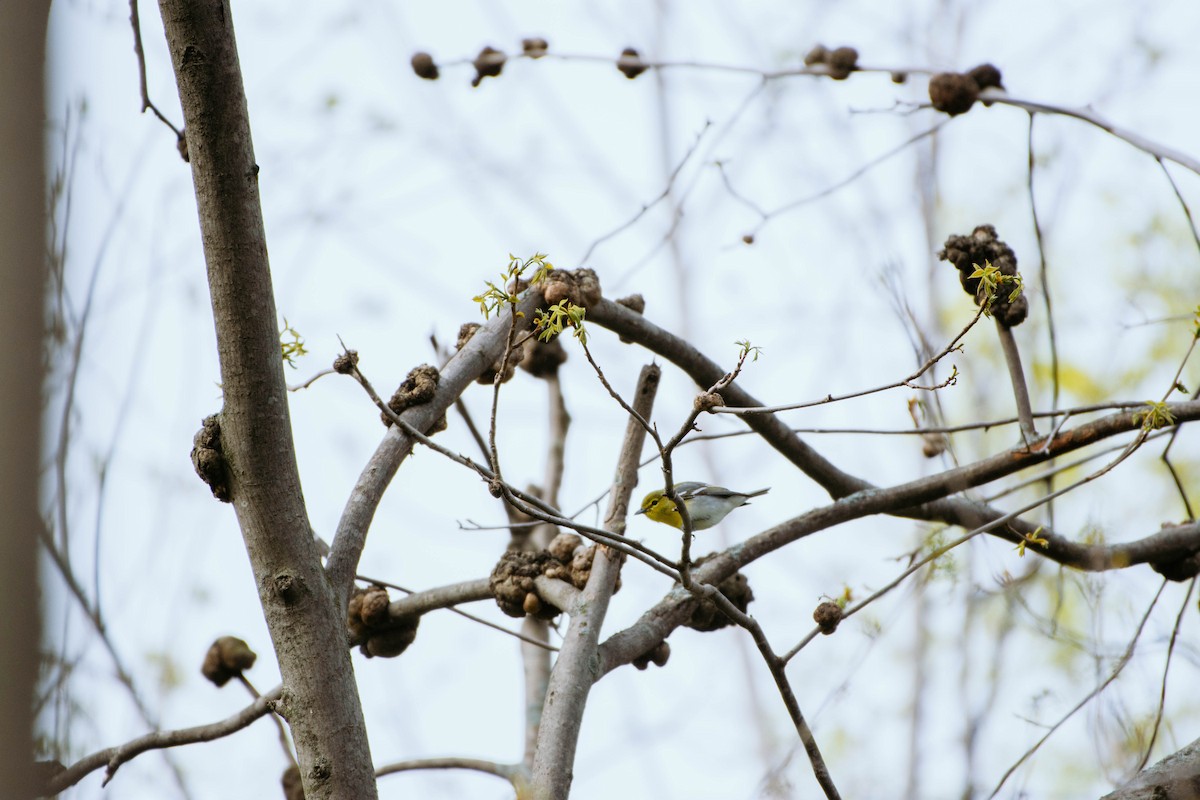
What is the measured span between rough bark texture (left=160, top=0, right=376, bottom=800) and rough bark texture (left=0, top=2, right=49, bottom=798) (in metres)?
0.22

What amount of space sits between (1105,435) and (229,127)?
1.87m

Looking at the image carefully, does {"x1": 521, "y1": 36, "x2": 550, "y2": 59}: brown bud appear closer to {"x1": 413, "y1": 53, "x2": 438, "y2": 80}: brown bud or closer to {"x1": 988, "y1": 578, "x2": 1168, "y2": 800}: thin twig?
{"x1": 413, "y1": 53, "x2": 438, "y2": 80}: brown bud

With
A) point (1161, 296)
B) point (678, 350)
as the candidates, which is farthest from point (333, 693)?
point (1161, 296)

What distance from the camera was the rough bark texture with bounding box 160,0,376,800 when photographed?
4.55 ft

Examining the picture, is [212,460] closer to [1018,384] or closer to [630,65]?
[630,65]

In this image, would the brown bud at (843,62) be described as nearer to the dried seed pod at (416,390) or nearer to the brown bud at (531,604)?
the dried seed pod at (416,390)

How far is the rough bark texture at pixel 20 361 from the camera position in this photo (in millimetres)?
966

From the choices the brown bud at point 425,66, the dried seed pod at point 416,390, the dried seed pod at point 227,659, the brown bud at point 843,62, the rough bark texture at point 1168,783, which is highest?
the brown bud at point 425,66

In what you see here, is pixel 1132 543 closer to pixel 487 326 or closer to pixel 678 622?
pixel 678 622

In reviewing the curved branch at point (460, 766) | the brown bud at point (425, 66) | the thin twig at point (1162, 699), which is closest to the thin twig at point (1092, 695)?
the thin twig at point (1162, 699)

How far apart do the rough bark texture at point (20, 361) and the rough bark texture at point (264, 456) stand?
0.73ft

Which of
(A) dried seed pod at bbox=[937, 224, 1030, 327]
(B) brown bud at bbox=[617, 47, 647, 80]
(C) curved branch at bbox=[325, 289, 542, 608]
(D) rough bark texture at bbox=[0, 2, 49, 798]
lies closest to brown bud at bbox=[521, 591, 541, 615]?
(C) curved branch at bbox=[325, 289, 542, 608]

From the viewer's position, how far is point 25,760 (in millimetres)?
951

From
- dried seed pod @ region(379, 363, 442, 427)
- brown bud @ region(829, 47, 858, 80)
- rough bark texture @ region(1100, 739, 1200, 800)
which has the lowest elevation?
rough bark texture @ region(1100, 739, 1200, 800)
